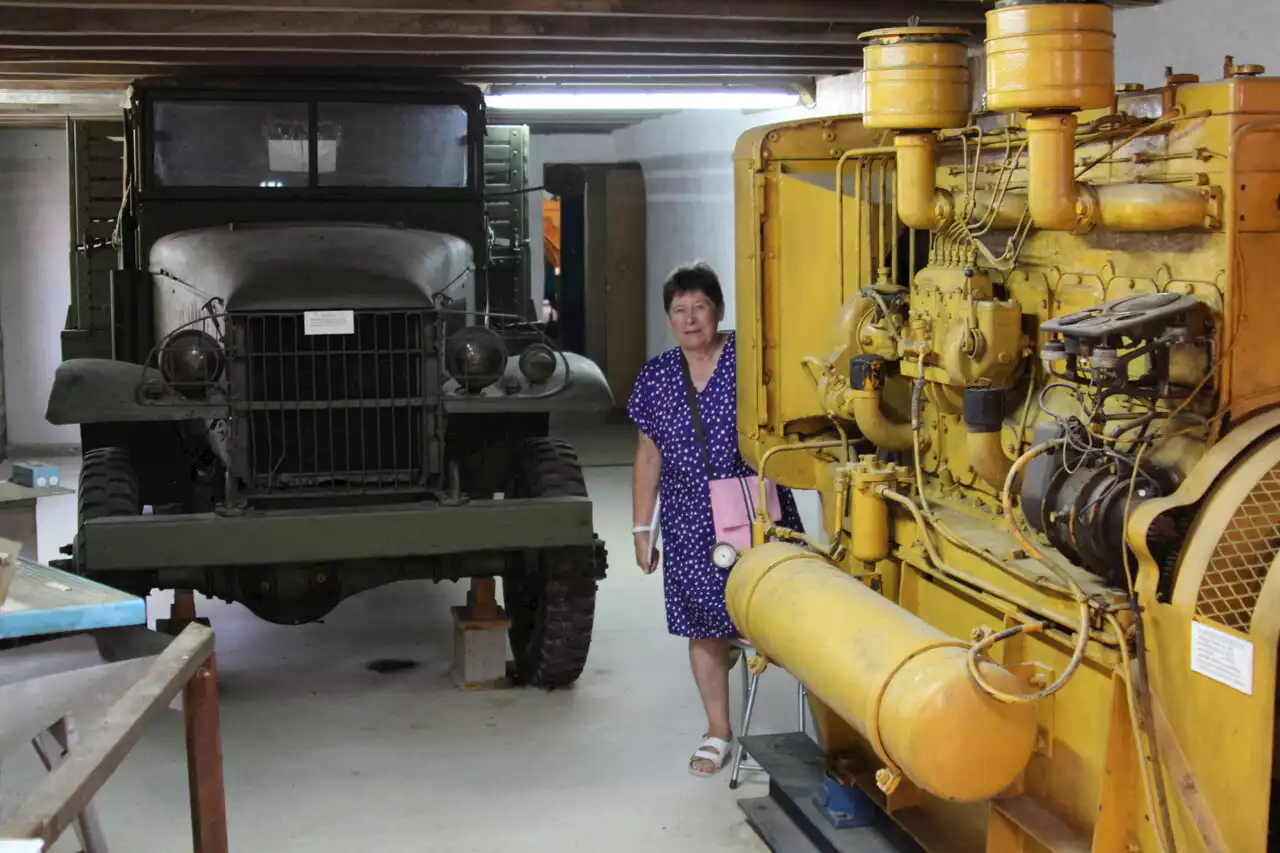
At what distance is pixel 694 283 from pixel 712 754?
1.36 meters

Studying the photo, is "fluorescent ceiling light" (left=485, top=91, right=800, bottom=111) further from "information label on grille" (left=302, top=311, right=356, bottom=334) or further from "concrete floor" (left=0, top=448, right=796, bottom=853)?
"information label on grille" (left=302, top=311, right=356, bottom=334)

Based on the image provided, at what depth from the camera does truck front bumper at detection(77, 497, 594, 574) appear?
4.62m

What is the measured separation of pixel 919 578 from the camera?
11.8 feet

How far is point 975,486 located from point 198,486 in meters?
3.13

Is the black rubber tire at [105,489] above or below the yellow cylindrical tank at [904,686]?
above

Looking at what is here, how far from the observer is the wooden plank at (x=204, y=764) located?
263 centimetres

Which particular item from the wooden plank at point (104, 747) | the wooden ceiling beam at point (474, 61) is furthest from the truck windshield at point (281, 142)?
the wooden plank at point (104, 747)

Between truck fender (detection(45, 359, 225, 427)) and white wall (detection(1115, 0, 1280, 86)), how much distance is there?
9.99 ft

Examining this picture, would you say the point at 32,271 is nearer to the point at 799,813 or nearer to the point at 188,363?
the point at 188,363

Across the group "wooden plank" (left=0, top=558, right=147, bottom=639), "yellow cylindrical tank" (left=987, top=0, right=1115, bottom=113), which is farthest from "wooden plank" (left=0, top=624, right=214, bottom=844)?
"yellow cylindrical tank" (left=987, top=0, right=1115, bottom=113)

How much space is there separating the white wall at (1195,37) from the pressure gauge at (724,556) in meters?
1.87

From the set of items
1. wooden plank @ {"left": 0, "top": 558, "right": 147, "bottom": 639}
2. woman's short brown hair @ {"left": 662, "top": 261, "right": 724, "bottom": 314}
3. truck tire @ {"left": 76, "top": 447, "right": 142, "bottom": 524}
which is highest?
woman's short brown hair @ {"left": 662, "top": 261, "right": 724, "bottom": 314}

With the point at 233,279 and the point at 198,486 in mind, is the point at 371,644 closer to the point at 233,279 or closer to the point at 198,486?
the point at 198,486

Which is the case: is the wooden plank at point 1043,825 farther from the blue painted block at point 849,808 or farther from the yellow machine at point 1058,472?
the blue painted block at point 849,808
